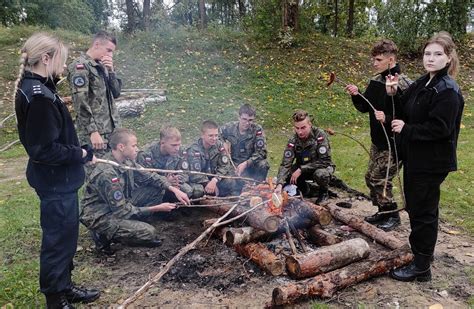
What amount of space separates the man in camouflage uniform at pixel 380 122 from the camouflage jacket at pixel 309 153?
0.82 meters

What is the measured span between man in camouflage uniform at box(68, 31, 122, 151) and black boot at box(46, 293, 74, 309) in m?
1.84

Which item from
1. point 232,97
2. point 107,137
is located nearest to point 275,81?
point 232,97

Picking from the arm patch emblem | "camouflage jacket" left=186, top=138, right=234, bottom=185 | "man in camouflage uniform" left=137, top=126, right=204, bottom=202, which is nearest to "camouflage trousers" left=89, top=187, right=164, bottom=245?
"man in camouflage uniform" left=137, top=126, right=204, bottom=202

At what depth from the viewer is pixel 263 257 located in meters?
3.86

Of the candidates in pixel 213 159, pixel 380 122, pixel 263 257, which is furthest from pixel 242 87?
pixel 263 257

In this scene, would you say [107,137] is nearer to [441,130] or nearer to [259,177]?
[259,177]

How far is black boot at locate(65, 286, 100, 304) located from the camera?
11.2 feet

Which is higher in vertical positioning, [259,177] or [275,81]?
[275,81]

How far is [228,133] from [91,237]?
8.43 ft

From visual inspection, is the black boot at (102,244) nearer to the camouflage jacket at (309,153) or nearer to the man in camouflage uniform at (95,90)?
the man in camouflage uniform at (95,90)

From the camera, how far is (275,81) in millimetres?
13039

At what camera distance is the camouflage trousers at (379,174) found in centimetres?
478

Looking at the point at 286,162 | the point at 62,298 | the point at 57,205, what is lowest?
the point at 62,298

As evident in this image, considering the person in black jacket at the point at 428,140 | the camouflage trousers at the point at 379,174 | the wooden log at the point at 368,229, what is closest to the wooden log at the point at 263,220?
the wooden log at the point at 368,229
